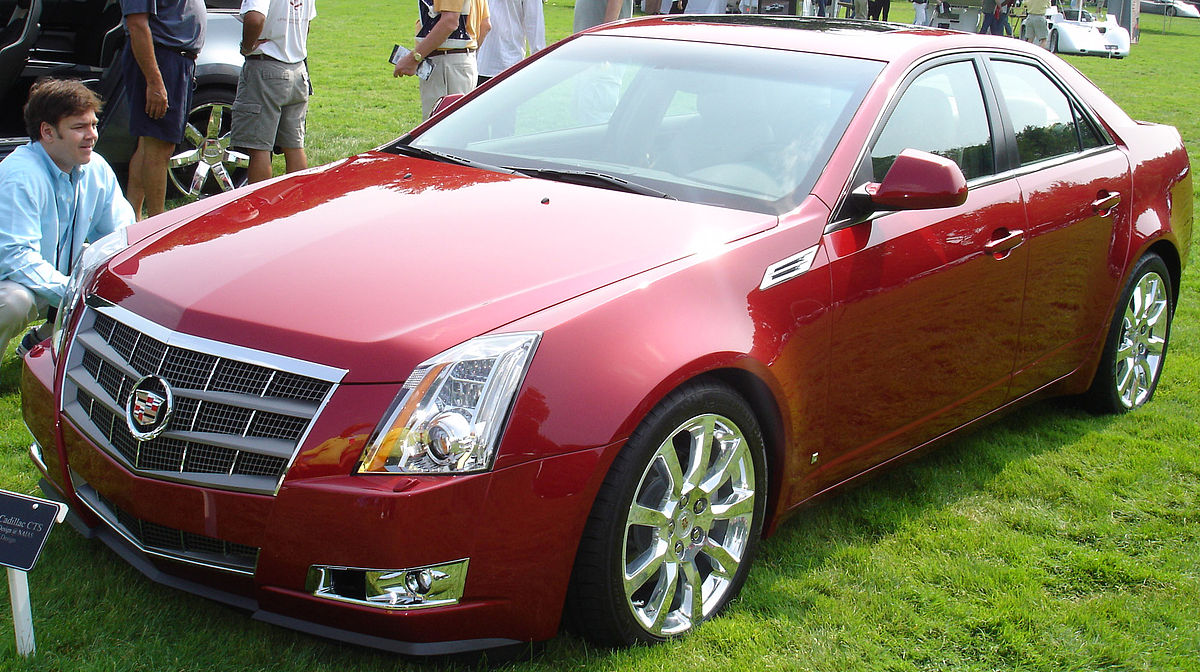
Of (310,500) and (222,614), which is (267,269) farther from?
(222,614)

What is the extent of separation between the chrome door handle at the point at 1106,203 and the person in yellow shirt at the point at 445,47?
4352 millimetres

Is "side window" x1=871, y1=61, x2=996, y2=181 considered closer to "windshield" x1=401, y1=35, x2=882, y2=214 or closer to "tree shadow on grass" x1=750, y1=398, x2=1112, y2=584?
"windshield" x1=401, y1=35, x2=882, y2=214

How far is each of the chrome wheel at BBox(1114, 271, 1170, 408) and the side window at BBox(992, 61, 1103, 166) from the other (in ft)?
2.32

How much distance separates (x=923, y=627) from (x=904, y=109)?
5.34 ft

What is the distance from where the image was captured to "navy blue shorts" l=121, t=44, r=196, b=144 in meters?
6.55

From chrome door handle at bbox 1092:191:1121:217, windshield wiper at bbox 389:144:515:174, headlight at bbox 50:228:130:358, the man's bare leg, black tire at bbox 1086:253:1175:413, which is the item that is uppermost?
windshield wiper at bbox 389:144:515:174

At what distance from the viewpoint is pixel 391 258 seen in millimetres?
3082

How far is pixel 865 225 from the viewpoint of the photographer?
359cm

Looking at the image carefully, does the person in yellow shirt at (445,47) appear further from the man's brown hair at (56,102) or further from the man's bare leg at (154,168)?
the man's brown hair at (56,102)

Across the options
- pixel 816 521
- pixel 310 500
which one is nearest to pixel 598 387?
pixel 310 500

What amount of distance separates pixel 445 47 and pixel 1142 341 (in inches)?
184

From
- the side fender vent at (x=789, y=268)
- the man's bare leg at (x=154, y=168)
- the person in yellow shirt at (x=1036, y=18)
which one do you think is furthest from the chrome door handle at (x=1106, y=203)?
the person in yellow shirt at (x=1036, y=18)

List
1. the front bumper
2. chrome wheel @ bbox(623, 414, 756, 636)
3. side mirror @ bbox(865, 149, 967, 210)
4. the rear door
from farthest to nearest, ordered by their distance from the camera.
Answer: the rear door < side mirror @ bbox(865, 149, 967, 210) < chrome wheel @ bbox(623, 414, 756, 636) < the front bumper

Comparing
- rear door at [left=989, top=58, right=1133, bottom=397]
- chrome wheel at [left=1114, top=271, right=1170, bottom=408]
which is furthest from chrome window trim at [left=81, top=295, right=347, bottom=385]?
chrome wheel at [left=1114, top=271, right=1170, bottom=408]
